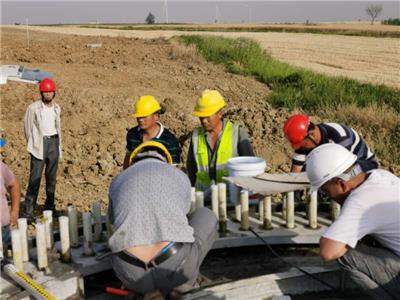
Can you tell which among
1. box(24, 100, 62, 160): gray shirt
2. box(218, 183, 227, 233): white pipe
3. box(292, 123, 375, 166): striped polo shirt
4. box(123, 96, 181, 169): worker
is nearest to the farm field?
box(24, 100, 62, 160): gray shirt

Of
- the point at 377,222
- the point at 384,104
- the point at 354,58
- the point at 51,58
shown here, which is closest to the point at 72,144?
the point at 384,104

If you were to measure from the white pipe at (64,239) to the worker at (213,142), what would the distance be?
147 centimetres

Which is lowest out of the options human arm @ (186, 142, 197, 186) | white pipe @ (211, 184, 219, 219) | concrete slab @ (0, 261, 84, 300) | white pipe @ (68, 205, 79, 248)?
concrete slab @ (0, 261, 84, 300)

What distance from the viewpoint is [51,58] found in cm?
1947

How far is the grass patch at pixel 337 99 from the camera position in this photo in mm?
9250

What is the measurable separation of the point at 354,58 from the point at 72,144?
21.6m

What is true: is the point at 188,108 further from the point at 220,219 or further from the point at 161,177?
the point at 161,177

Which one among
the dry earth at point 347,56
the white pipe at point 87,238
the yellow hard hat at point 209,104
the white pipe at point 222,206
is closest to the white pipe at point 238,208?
the white pipe at point 222,206

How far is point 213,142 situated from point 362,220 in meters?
2.21

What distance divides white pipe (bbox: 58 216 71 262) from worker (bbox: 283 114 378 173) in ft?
6.52

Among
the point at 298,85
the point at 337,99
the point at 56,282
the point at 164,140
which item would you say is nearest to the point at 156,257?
the point at 56,282

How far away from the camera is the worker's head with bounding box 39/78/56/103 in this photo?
6762 mm

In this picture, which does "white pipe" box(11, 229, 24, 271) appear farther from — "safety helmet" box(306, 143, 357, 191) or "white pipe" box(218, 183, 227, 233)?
"safety helmet" box(306, 143, 357, 191)

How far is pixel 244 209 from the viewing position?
15.9 feet
